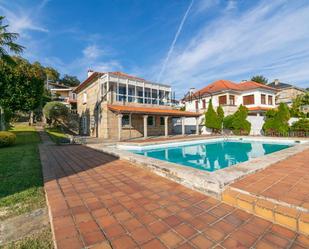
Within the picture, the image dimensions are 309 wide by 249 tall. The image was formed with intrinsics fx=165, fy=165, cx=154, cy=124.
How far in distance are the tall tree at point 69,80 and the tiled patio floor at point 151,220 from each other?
66335mm

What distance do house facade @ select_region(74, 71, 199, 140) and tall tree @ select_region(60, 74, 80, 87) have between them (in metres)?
44.5

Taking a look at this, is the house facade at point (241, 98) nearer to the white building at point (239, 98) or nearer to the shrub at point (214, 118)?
the white building at point (239, 98)

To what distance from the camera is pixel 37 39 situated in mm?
15383

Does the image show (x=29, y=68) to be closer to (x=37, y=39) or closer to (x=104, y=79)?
(x=37, y=39)

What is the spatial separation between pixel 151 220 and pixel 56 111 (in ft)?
87.9

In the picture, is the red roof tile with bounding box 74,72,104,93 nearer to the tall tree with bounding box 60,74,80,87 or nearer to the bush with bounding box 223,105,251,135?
the bush with bounding box 223,105,251,135

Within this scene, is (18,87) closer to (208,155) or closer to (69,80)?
(208,155)

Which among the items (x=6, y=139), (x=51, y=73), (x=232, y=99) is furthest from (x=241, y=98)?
(x=51, y=73)

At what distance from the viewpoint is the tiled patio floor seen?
6.62 feet

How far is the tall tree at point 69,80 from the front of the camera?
199ft

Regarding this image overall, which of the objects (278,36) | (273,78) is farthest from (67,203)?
(273,78)

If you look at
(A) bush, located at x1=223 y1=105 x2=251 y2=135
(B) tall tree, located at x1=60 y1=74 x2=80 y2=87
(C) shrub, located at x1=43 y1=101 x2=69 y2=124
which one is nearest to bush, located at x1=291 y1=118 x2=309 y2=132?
(A) bush, located at x1=223 y1=105 x2=251 y2=135

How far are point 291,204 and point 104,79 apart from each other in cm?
1736

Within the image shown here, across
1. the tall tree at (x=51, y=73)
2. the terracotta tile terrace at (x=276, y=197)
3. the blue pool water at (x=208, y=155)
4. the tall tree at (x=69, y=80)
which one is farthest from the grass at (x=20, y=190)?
the tall tree at (x=69, y=80)
